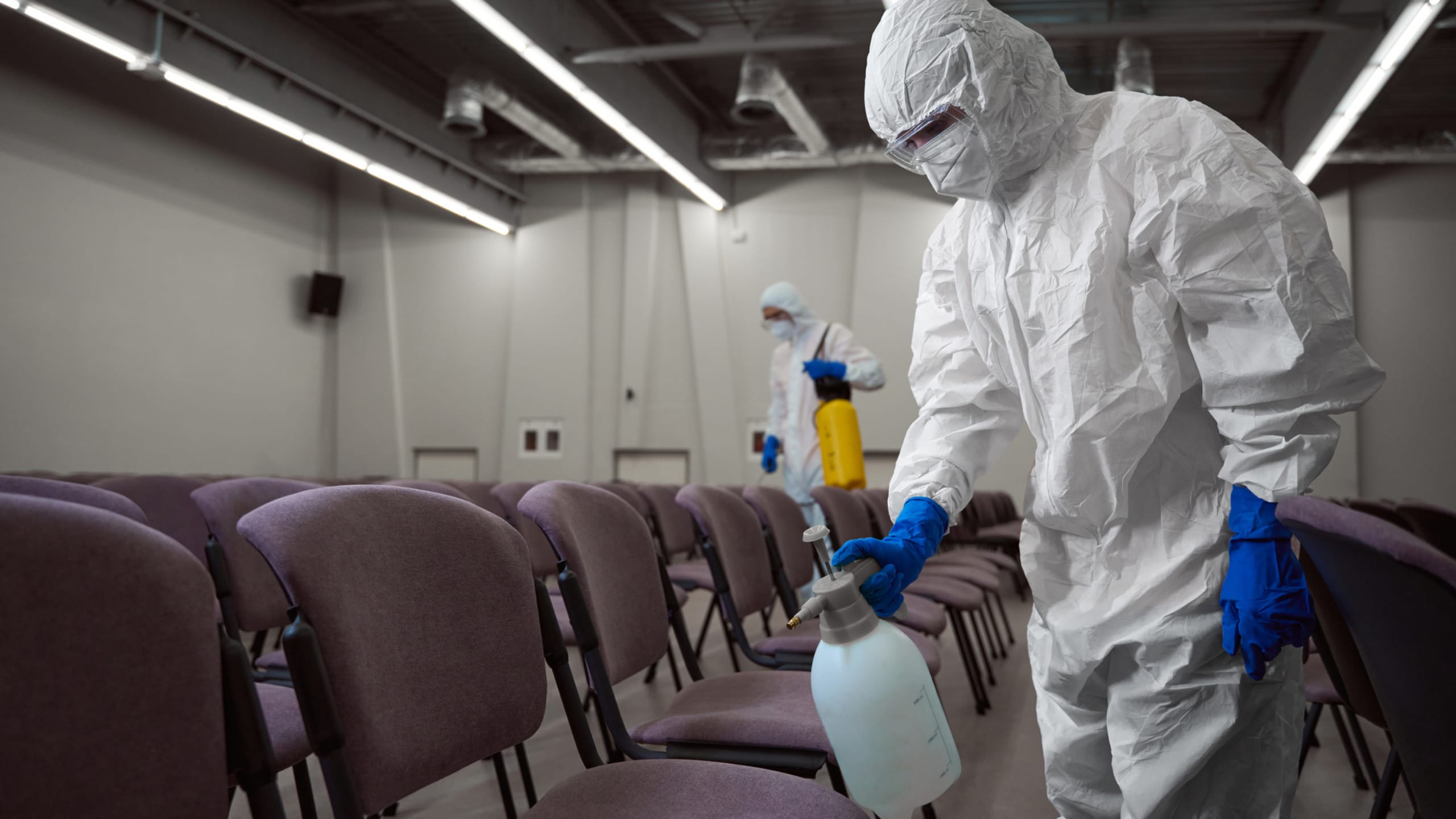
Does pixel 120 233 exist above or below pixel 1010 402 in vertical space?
above

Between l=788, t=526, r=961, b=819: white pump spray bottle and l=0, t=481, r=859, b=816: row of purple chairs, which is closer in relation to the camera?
l=0, t=481, r=859, b=816: row of purple chairs

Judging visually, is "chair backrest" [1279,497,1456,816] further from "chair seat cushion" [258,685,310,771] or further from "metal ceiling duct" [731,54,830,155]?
"metal ceiling duct" [731,54,830,155]

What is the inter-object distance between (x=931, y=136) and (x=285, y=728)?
4.34 ft

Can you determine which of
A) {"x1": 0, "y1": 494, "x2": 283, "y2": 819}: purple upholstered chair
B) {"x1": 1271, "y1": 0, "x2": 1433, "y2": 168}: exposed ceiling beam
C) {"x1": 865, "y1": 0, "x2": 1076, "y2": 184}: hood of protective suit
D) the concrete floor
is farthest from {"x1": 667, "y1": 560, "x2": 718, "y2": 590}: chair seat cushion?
{"x1": 1271, "y1": 0, "x2": 1433, "y2": 168}: exposed ceiling beam

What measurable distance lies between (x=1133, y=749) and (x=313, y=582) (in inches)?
40.2

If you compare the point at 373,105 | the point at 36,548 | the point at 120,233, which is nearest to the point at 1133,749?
the point at 36,548

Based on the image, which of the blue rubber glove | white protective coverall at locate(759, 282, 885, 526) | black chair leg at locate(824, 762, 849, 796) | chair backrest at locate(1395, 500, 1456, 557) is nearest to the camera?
black chair leg at locate(824, 762, 849, 796)

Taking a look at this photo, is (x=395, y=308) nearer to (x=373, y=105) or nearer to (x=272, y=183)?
(x=272, y=183)

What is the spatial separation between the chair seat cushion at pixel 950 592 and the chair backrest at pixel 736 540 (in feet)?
1.61

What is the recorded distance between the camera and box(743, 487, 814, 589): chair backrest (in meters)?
2.57

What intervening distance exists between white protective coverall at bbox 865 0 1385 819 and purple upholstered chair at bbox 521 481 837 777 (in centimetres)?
42

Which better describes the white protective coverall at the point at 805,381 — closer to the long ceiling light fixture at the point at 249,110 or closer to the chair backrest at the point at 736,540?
the chair backrest at the point at 736,540

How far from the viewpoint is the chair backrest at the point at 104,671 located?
0.58 m

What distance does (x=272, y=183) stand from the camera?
9.10 metres
